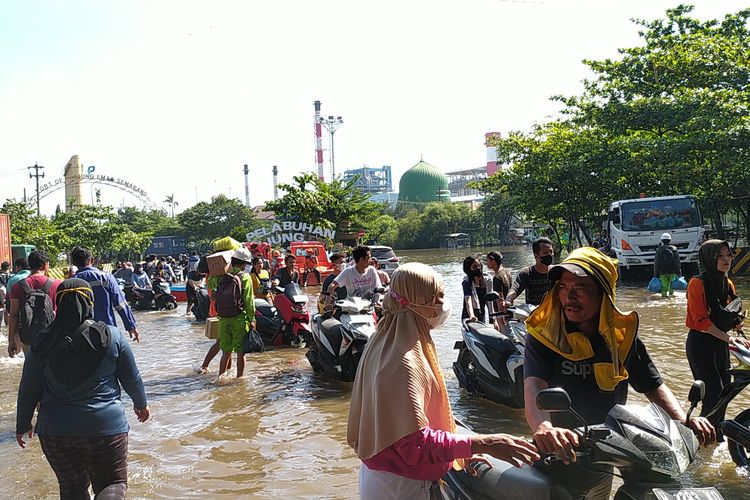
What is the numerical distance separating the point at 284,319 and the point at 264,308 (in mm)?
351

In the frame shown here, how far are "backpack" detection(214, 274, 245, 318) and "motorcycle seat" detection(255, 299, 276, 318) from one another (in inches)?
96.5

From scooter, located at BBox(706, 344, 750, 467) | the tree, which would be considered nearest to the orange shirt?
scooter, located at BBox(706, 344, 750, 467)

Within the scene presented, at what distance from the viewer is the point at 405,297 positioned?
2.30 meters

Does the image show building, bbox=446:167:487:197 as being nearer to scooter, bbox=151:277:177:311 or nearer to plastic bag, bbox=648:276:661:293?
scooter, bbox=151:277:177:311

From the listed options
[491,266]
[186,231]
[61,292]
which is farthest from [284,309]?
[186,231]

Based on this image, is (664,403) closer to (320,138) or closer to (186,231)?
(186,231)

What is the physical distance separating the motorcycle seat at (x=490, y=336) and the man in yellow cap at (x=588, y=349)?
319 centimetres

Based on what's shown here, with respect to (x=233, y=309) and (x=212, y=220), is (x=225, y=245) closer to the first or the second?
(x=233, y=309)

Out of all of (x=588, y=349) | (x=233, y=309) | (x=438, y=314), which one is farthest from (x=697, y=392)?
(x=233, y=309)

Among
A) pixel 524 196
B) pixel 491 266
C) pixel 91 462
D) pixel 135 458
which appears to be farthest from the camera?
pixel 524 196

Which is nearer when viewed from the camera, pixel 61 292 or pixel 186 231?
pixel 61 292

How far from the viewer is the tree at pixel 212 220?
68125 millimetres

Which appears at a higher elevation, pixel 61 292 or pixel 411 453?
pixel 61 292

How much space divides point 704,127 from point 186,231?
57.4 metres
